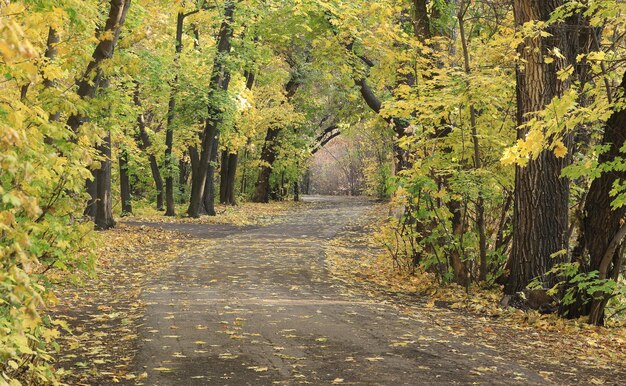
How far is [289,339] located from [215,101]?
18408 mm

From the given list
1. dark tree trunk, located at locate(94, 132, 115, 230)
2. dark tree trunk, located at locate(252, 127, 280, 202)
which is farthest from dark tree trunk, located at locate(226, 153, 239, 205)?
dark tree trunk, located at locate(94, 132, 115, 230)

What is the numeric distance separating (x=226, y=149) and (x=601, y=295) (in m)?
29.5

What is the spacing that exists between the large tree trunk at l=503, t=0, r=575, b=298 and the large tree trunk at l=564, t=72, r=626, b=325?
0.78 meters

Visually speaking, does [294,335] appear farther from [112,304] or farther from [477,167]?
[477,167]

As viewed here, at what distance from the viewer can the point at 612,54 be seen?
10.8 m

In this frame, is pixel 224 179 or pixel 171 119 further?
pixel 224 179

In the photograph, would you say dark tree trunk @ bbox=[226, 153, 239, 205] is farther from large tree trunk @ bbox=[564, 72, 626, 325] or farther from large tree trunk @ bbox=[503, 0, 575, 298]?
large tree trunk @ bbox=[564, 72, 626, 325]

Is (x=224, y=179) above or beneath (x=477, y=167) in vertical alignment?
above

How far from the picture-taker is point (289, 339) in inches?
308

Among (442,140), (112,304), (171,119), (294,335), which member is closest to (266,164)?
(171,119)

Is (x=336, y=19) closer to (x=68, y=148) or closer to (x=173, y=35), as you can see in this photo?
(x=68, y=148)

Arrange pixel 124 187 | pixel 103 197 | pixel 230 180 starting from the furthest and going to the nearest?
pixel 230 180 < pixel 124 187 < pixel 103 197

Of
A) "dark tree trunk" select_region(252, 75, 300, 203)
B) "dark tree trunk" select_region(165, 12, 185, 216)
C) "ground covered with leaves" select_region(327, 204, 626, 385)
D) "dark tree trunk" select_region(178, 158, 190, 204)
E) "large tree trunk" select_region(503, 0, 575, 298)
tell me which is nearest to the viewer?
"ground covered with leaves" select_region(327, 204, 626, 385)

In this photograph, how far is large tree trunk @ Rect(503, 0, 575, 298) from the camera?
10.3 meters
